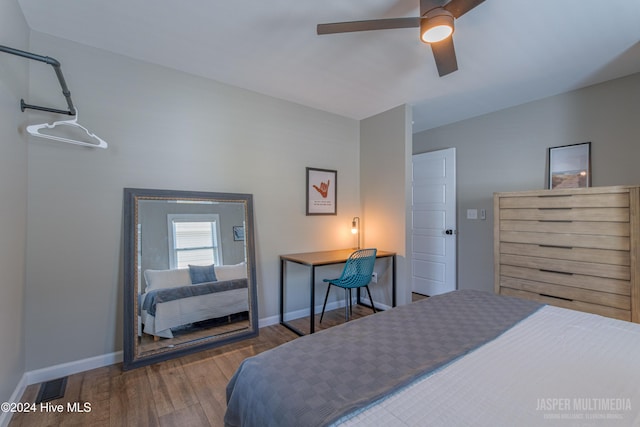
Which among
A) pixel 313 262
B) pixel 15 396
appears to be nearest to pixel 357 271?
pixel 313 262

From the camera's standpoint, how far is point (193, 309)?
2.48 meters

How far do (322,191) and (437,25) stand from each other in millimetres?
2119

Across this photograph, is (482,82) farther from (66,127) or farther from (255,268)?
(66,127)

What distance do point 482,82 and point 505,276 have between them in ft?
6.08

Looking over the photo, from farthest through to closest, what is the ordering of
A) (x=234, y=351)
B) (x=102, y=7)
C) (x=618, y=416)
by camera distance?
(x=234, y=351)
(x=102, y=7)
(x=618, y=416)

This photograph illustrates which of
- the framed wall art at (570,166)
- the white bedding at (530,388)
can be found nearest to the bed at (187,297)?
the white bedding at (530,388)

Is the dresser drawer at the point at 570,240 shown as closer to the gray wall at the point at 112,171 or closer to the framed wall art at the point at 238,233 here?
the gray wall at the point at 112,171

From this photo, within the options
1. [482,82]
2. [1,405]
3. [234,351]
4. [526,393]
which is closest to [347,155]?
[482,82]

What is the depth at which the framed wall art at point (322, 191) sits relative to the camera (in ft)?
10.7

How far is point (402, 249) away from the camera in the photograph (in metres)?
3.21

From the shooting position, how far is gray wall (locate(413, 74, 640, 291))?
2539 mm

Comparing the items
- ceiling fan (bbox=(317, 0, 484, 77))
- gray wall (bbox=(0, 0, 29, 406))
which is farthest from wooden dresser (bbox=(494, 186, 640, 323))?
gray wall (bbox=(0, 0, 29, 406))

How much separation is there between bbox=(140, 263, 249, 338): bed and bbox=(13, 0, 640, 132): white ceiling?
5.71ft

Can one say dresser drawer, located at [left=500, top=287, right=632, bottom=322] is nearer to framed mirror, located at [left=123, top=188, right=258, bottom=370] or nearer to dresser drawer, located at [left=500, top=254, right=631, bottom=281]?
dresser drawer, located at [left=500, top=254, right=631, bottom=281]
